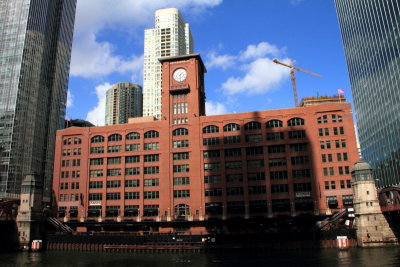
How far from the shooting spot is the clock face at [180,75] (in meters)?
99.9

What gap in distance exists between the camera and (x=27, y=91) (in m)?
147

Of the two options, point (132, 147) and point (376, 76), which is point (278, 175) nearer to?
point (132, 147)

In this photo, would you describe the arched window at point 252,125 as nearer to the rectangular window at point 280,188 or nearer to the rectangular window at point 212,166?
the rectangular window at point 212,166

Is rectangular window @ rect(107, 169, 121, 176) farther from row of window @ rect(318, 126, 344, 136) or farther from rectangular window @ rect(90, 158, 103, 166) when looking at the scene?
row of window @ rect(318, 126, 344, 136)

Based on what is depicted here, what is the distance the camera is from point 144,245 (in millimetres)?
79250

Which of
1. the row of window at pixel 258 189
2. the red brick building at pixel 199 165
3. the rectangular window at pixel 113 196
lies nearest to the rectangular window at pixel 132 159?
the red brick building at pixel 199 165

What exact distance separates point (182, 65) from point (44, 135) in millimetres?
93962

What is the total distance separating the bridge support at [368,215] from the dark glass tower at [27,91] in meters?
117

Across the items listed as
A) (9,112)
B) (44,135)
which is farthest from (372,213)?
(44,135)

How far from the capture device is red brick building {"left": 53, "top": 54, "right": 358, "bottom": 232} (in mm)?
86562

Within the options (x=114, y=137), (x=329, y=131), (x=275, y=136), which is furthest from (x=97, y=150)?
(x=329, y=131)

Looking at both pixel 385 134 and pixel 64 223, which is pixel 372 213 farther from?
pixel 64 223

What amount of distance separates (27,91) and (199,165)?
95291 millimetres

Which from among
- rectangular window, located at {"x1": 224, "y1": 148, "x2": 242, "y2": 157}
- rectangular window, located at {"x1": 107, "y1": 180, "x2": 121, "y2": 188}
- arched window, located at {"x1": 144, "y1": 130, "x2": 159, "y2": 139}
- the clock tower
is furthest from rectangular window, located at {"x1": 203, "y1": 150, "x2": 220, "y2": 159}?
rectangular window, located at {"x1": 107, "y1": 180, "x2": 121, "y2": 188}
